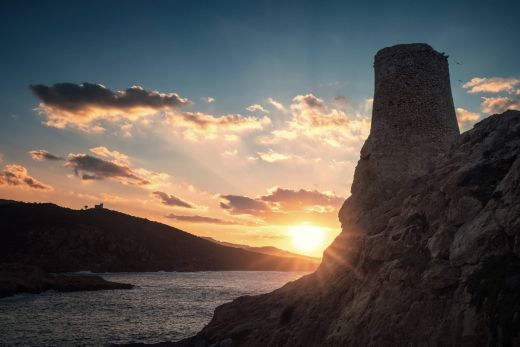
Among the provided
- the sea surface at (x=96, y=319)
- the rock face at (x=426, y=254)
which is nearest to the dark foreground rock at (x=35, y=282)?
the sea surface at (x=96, y=319)

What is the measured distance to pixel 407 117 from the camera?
19.9m

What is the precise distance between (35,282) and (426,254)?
69.8 meters

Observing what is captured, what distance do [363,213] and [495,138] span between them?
8.94 meters

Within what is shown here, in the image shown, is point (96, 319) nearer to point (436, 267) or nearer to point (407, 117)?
point (407, 117)

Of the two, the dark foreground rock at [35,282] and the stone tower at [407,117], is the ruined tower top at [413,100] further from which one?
the dark foreground rock at [35,282]

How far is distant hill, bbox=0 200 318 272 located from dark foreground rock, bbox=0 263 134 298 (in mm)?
39633

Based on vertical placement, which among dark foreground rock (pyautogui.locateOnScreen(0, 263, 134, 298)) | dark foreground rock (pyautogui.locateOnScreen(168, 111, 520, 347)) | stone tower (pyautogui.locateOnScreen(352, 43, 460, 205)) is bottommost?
dark foreground rock (pyautogui.locateOnScreen(0, 263, 134, 298))

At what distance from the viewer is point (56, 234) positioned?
11431 centimetres

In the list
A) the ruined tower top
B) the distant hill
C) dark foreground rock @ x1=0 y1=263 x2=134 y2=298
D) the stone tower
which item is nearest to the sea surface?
dark foreground rock @ x1=0 y1=263 x2=134 y2=298

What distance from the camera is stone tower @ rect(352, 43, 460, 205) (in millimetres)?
19469

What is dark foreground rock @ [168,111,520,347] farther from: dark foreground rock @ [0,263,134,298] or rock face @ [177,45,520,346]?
dark foreground rock @ [0,263,134,298]

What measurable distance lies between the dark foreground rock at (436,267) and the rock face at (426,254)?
1.2 inches

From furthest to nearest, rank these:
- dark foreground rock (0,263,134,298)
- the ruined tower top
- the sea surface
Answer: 1. dark foreground rock (0,263,134,298)
2. the sea surface
3. the ruined tower top


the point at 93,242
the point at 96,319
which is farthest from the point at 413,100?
the point at 93,242
